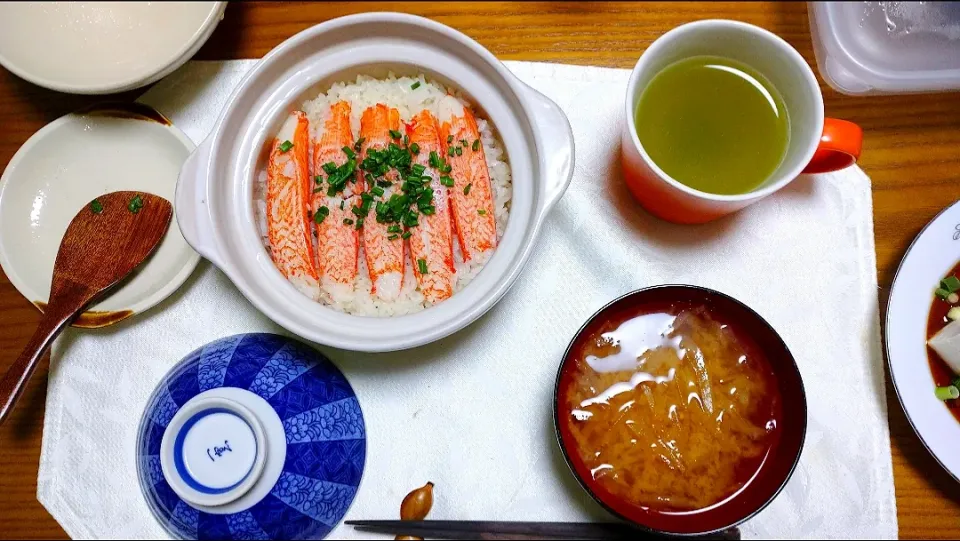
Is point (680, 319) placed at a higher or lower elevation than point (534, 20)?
lower

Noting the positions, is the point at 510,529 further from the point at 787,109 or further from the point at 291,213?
the point at 787,109

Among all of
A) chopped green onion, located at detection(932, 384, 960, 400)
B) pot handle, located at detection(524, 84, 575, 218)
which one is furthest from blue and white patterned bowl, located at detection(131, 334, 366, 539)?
chopped green onion, located at detection(932, 384, 960, 400)

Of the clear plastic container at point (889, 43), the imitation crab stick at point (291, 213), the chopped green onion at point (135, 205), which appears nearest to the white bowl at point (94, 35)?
the chopped green onion at point (135, 205)

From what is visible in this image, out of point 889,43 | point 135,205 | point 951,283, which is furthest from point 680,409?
point 135,205

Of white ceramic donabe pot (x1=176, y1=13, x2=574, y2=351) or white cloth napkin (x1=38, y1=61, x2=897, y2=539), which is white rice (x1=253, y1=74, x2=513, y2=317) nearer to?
white ceramic donabe pot (x1=176, y1=13, x2=574, y2=351)

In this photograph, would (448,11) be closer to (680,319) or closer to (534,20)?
(534,20)

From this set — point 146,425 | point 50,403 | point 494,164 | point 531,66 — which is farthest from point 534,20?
point 50,403
